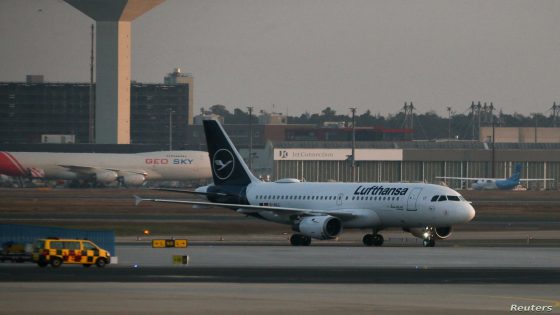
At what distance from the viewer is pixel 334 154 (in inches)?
7731

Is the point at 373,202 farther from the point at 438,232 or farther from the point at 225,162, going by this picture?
the point at 225,162

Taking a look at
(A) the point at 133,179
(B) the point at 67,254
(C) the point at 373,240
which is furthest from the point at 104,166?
(B) the point at 67,254

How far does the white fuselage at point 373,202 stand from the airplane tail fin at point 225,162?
1.16 meters

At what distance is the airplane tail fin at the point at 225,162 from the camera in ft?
254

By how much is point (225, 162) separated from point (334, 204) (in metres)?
8.37

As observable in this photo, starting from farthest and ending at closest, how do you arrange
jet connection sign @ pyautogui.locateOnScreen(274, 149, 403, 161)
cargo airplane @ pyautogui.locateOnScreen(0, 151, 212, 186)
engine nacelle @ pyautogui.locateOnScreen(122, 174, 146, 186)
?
jet connection sign @ pyautogui.locateOnScreen(274, 149, 403, 161), engine nacelle @ pyautogui.locateOnScreen(122, 174, 146, 186), cargo airplane @ pyautogui.locateOnScreen(0, 151, 212, 186)

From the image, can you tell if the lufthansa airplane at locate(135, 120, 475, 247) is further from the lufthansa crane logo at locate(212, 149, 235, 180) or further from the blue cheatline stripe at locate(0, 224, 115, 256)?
the blue cheatline stripe at locate(0, 224, 115, 256)

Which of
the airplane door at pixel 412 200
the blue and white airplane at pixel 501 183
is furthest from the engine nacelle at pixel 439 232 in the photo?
the blue and white airplane at pixel 501 183

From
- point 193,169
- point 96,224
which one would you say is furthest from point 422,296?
point 193,169

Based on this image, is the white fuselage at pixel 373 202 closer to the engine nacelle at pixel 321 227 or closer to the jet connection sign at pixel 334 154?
the engine nacelle at pixel 321 227

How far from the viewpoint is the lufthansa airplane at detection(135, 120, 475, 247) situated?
69.4 m

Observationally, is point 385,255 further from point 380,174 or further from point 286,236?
point 380,174

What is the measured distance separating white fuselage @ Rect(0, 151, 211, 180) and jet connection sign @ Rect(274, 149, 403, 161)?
64.9 feet

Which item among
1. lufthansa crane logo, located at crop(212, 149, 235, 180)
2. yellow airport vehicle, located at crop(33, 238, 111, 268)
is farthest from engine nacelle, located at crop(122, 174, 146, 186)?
yellow airport vehicle, located at crop(33, 238, 111, 268)
